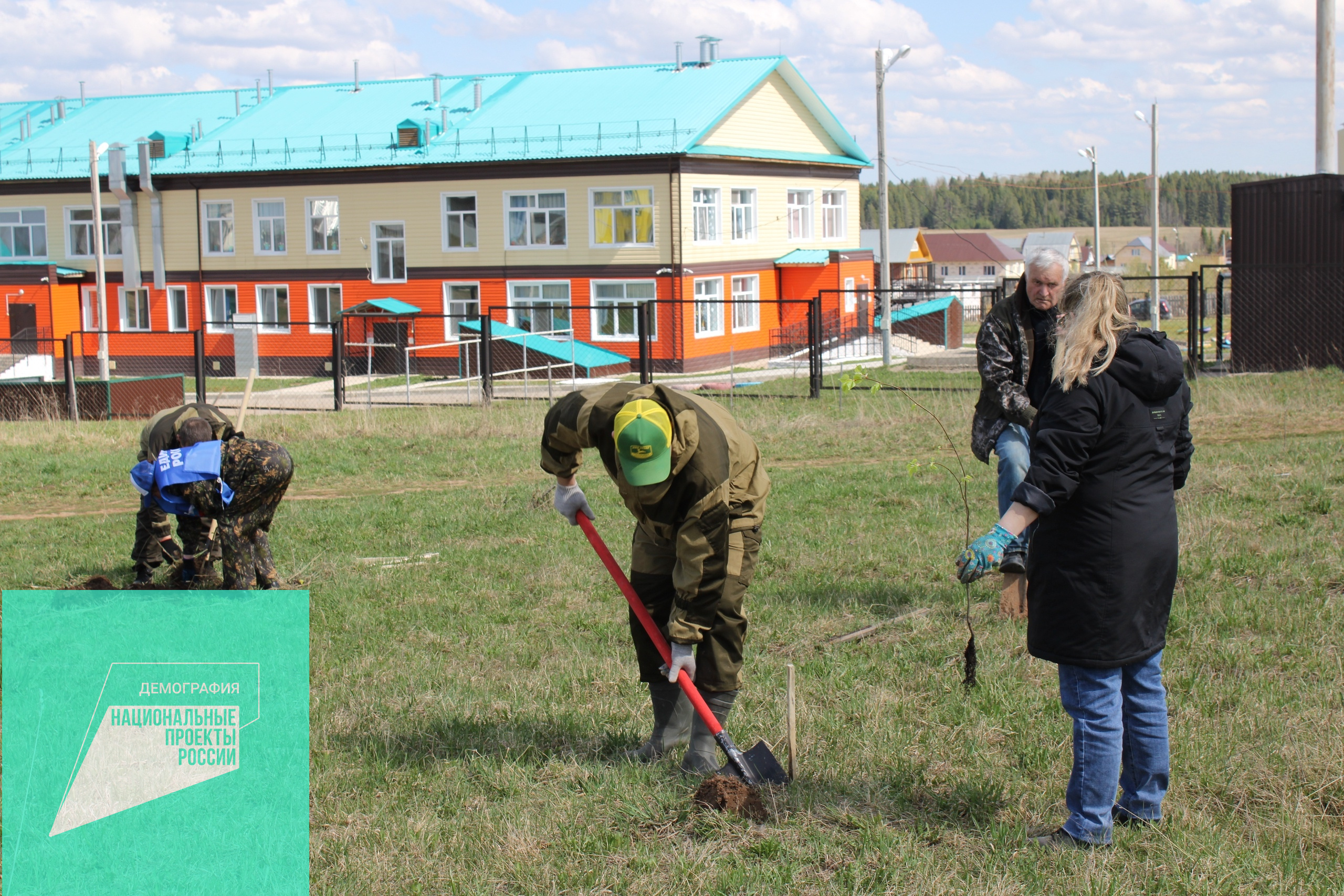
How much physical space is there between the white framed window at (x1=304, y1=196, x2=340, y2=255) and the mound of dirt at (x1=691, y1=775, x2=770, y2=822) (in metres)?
33.7

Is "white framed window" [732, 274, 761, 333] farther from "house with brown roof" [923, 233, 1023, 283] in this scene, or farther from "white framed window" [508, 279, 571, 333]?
"house with brown roof" [923, 233, 1023, 283]

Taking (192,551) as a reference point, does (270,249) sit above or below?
above

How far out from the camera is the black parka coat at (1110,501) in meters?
3.50

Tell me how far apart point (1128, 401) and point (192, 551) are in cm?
594

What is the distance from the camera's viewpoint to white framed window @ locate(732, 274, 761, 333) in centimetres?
3491

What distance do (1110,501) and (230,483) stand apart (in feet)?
15.8

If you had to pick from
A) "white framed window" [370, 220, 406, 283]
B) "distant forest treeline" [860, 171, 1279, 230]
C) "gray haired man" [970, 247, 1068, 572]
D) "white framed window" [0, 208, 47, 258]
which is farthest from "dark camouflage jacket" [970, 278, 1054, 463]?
"distant forest treeline" [860, 171, 1279, 230]

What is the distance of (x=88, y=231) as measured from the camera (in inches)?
1471

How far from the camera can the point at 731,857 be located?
3791 mm

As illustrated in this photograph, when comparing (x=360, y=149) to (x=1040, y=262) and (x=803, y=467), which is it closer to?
(x=803, y=467)

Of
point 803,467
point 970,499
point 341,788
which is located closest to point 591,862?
point 341,788

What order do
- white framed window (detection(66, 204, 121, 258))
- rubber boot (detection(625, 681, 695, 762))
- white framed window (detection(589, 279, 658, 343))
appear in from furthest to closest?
white framed window (detection(66, 204, 121, 258)) < white framed window (detection(589, 279, 658, 343)) < rubber boot (detection(625, 681, 695, 762))

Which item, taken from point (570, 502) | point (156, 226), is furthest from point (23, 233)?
point (570, 502)

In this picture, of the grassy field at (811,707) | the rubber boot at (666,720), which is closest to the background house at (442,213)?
the grassy field at (811,707)
